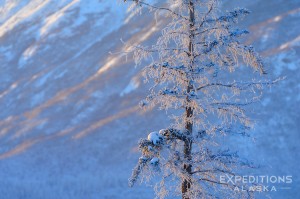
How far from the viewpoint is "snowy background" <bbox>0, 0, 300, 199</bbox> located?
1275 inches

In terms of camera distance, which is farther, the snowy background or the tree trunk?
the snowy background

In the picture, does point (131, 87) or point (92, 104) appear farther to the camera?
point (131, 87)

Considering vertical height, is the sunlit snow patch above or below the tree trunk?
above

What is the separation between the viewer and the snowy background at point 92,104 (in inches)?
1275

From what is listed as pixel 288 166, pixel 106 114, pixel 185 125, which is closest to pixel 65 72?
pixel 106 114

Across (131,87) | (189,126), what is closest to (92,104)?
(131,87)

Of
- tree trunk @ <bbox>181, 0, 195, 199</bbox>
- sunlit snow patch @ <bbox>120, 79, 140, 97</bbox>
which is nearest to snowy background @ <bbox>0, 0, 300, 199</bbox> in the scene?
sunlit snow patch @ <bbox>120, 79, 140, 97</bbox>

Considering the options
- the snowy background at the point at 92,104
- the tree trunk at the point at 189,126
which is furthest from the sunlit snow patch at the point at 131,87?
the tree trunk at the point at 189,126

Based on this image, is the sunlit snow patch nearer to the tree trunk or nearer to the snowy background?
the snowy background

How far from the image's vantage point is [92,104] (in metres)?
43.5

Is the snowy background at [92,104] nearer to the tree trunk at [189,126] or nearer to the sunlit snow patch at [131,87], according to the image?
the sunlit snow patch at [131,87]

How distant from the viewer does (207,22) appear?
10195 mm

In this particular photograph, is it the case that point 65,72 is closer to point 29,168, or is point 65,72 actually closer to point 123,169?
point 29,168

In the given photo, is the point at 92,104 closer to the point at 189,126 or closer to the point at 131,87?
the point at 131,87
